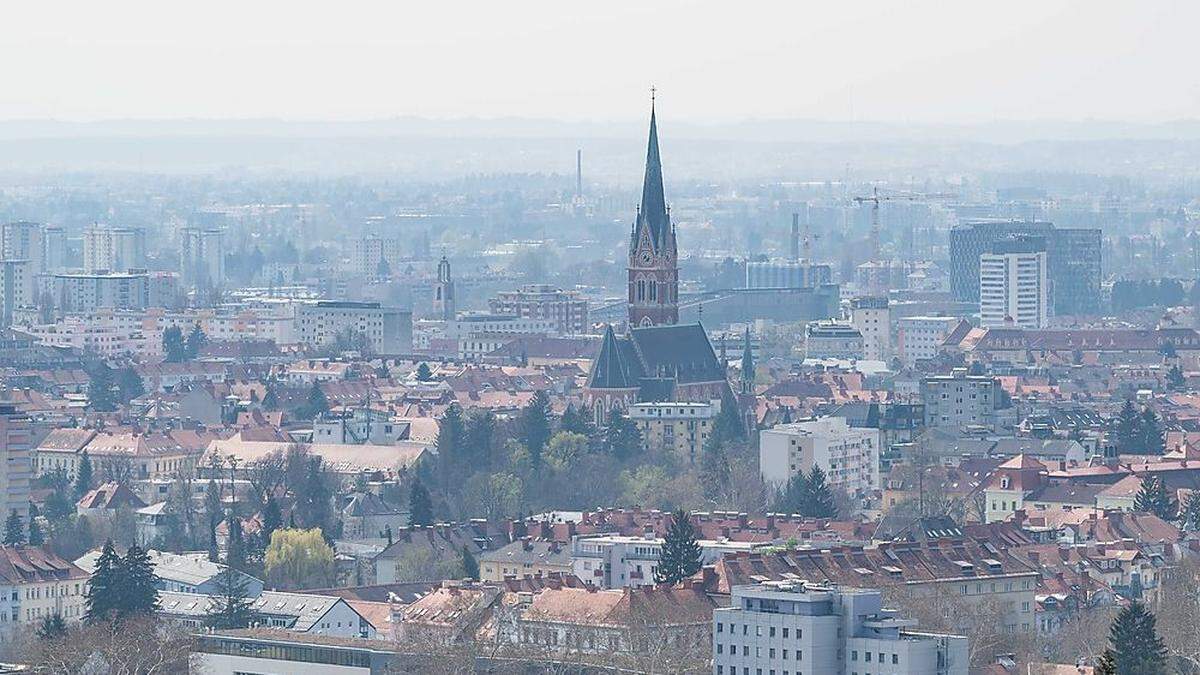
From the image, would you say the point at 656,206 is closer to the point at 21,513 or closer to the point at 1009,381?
the point at 1009,381

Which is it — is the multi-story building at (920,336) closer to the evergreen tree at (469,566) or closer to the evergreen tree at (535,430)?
the evergreen tree at (535,430)

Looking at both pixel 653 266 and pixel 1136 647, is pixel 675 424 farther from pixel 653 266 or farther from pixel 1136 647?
pixel 1136 647

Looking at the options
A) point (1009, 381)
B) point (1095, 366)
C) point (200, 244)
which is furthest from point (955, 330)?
point (200, 244)

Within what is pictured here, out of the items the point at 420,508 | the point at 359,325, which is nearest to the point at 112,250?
the point at 359,325

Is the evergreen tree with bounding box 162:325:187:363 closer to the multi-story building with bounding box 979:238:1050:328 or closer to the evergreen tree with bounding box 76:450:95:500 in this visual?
the multi-story building with bounding box 979:238:1050:328

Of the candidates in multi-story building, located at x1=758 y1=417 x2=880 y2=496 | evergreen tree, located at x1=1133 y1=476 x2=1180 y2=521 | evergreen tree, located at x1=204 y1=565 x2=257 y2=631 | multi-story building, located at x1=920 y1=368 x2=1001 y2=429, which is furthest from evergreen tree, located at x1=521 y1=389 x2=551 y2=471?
evergreen tree, located at x1=204 y1=565 x2=257 y2=631

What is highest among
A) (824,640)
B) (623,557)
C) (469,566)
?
(824,640)

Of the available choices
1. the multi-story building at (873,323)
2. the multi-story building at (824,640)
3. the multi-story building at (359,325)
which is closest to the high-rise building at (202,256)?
the multi-story building at (359,325)
